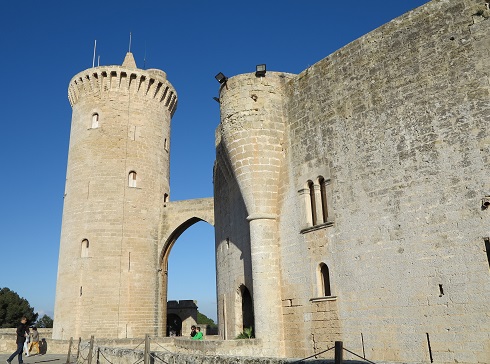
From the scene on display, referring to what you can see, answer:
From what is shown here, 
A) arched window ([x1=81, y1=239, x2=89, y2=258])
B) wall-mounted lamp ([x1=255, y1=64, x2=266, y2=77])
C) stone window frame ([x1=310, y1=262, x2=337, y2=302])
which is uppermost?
wall-mounted lamp ([x1=255, y1=64, x2=266, y2=77])

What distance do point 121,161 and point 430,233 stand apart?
16764 millimetres

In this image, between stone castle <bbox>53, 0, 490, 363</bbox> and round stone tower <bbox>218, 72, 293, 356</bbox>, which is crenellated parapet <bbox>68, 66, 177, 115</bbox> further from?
round stone tower <bbox>218, 72, 293, 356</bbox>

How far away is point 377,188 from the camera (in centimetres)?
975

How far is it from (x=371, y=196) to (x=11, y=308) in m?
43.6

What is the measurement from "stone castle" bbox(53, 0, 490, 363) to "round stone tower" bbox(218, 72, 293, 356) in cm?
3

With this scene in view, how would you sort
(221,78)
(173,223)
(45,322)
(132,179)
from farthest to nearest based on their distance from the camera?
(45,322)
(173,223)
(132,179)
(221,78)

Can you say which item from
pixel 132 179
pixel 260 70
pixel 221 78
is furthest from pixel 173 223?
pixel 260 70

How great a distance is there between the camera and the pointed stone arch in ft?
74.4

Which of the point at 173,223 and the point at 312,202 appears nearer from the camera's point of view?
the point at 312,202

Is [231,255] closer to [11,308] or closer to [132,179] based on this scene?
[132,179]

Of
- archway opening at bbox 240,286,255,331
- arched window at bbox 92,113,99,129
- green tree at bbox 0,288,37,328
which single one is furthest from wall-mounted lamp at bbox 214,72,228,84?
green tree at bbox 0,288,37,328

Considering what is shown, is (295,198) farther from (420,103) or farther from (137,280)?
(137,280)

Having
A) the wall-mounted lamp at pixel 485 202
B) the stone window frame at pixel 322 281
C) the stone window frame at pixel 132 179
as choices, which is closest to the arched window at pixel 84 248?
the stone window frame at pixel 132 179

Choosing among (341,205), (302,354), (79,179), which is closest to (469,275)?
(341,205)
